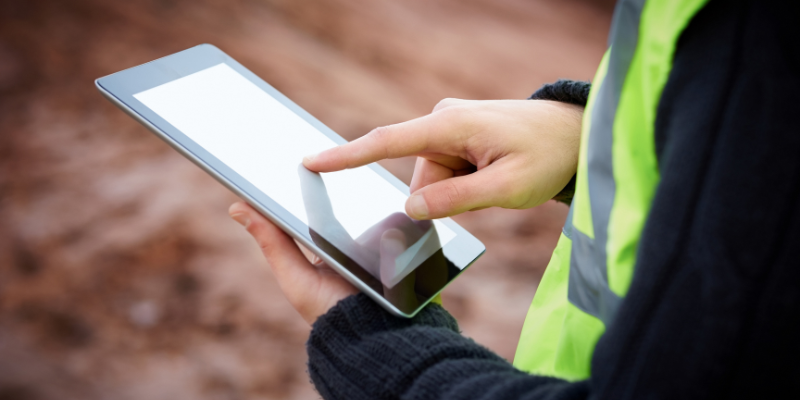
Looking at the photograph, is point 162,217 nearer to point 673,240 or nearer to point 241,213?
point 241,213

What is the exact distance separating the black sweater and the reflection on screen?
35 centimetres

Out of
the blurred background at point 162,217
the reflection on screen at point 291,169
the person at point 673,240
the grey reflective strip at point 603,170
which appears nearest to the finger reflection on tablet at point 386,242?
the reflection on screen at point 291,169

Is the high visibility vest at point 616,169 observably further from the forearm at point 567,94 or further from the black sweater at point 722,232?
the forearm at point 567,94

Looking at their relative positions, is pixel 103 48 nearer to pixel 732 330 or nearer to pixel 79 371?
pixel 79 371

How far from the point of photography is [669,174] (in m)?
0.35

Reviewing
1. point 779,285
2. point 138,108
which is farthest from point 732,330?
point 138,108

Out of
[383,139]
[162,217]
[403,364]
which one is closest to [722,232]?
[403,364]

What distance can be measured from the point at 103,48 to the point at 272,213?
5.31 feet

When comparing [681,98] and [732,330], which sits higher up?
[681,98]

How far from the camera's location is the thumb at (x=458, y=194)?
66cm

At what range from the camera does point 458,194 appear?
660mm

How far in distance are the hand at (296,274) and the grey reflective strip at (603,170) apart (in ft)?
0.96

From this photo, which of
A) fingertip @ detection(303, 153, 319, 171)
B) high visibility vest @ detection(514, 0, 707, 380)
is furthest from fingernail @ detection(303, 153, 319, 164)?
high visibility vest @ detection(514, 0, 707, 380)

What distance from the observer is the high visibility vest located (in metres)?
0.38
